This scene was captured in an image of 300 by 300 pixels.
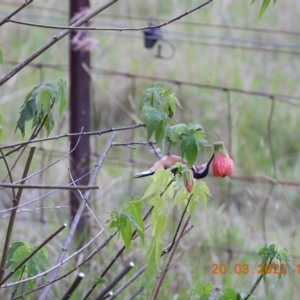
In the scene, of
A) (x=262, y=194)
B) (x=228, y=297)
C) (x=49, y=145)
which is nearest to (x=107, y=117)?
(x=49, y=145)

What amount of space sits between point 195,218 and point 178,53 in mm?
2279

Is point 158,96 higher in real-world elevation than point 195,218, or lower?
higher

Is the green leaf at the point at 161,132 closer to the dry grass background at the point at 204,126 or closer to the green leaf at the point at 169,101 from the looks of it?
the green leaf at the point at 169,101

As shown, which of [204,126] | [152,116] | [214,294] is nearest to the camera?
[152,116]

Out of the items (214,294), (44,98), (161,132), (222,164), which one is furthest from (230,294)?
(44,98)

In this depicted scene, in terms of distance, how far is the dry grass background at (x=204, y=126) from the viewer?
2.83m

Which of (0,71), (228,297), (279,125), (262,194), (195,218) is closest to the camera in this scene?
(228,297)

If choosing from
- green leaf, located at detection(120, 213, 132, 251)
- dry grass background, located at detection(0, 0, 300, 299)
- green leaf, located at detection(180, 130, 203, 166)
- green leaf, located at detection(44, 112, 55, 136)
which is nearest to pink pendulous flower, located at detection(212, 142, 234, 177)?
green leaf, located at detection(180, 130, 203, 166)

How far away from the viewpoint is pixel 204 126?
4473 millimetres

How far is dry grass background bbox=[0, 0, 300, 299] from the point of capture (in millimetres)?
2832

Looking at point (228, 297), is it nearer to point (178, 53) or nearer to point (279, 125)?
point (279, 125)

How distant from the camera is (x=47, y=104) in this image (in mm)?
1199

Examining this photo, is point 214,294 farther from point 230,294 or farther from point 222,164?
point 222,164

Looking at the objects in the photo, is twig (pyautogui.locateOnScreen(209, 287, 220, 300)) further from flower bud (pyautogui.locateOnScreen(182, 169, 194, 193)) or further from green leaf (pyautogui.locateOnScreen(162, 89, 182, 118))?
green leaf (pyautogui.locateOnScreen(162, 89, 182, 118))
